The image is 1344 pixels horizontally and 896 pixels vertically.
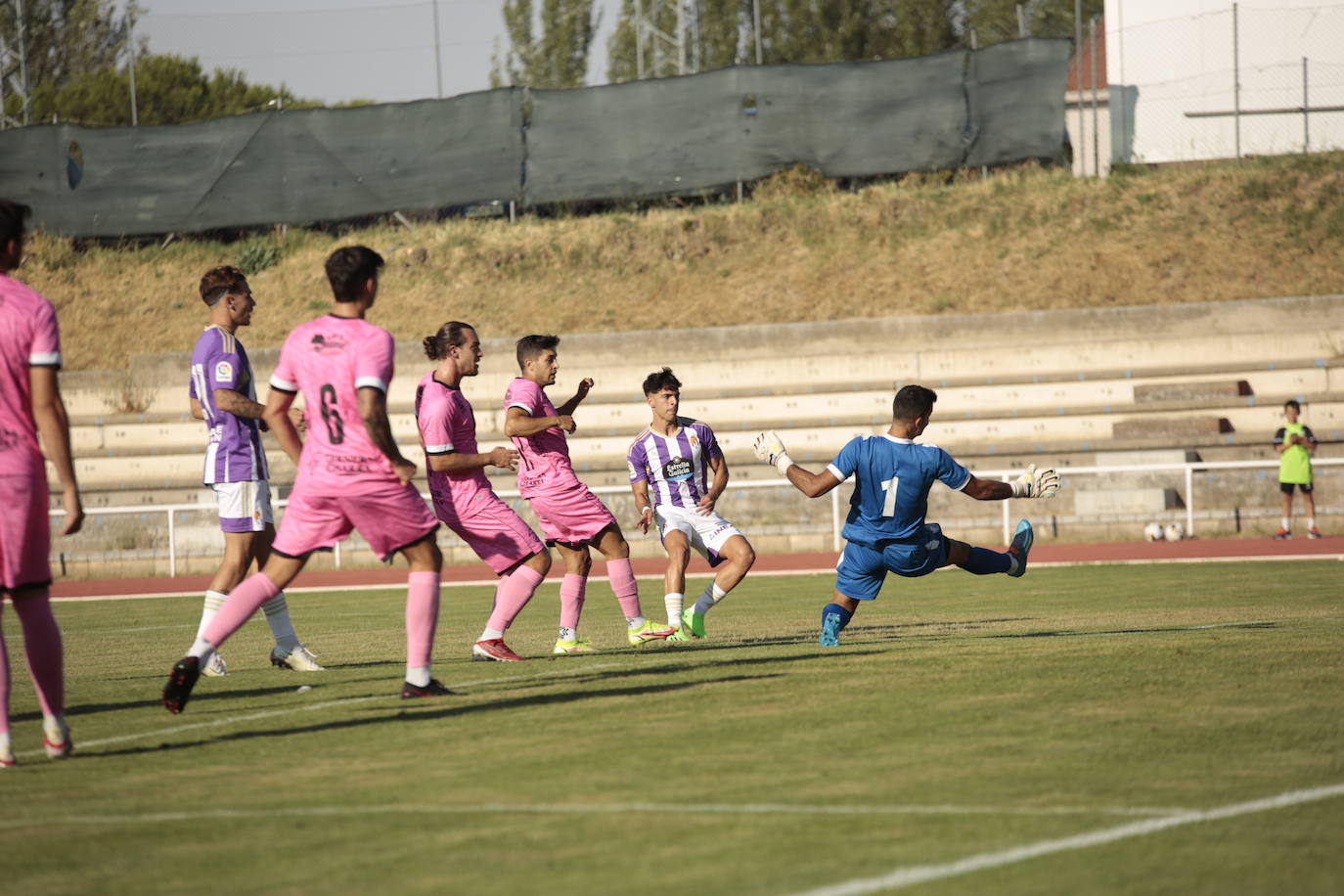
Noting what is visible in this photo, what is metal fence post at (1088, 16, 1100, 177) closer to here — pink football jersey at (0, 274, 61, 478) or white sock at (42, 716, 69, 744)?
pink football jersey at (0, 274, 61, 478)

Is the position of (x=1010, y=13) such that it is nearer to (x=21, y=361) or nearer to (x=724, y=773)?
(x=21, y=361)

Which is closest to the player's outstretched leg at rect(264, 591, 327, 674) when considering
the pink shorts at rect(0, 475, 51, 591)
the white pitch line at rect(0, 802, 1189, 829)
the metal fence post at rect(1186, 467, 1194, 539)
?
the pink shorts at rect(0, 475, 51, 591)

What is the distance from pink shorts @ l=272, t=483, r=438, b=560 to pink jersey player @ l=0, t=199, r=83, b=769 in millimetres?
1106

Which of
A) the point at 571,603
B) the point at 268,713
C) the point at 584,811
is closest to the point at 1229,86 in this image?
the point at 571,603

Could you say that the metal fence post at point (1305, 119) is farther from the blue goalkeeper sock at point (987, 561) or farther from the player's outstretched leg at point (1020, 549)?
the blue goalkeeper sock at point (987, 561)

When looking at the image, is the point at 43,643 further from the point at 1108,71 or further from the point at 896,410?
the point at 1108,71

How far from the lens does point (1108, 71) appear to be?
31.8 metres

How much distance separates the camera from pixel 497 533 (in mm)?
9539

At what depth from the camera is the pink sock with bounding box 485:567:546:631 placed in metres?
9.80

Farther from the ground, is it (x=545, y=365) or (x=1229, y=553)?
(x=545, y=365)

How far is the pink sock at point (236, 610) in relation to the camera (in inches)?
277

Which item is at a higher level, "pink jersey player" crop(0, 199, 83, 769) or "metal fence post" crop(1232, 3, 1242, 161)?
"metal fence post" crop(1232, 3, 1242, 161)

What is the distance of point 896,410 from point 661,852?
5753 millimetres

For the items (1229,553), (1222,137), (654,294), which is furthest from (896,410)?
(1222,137)
